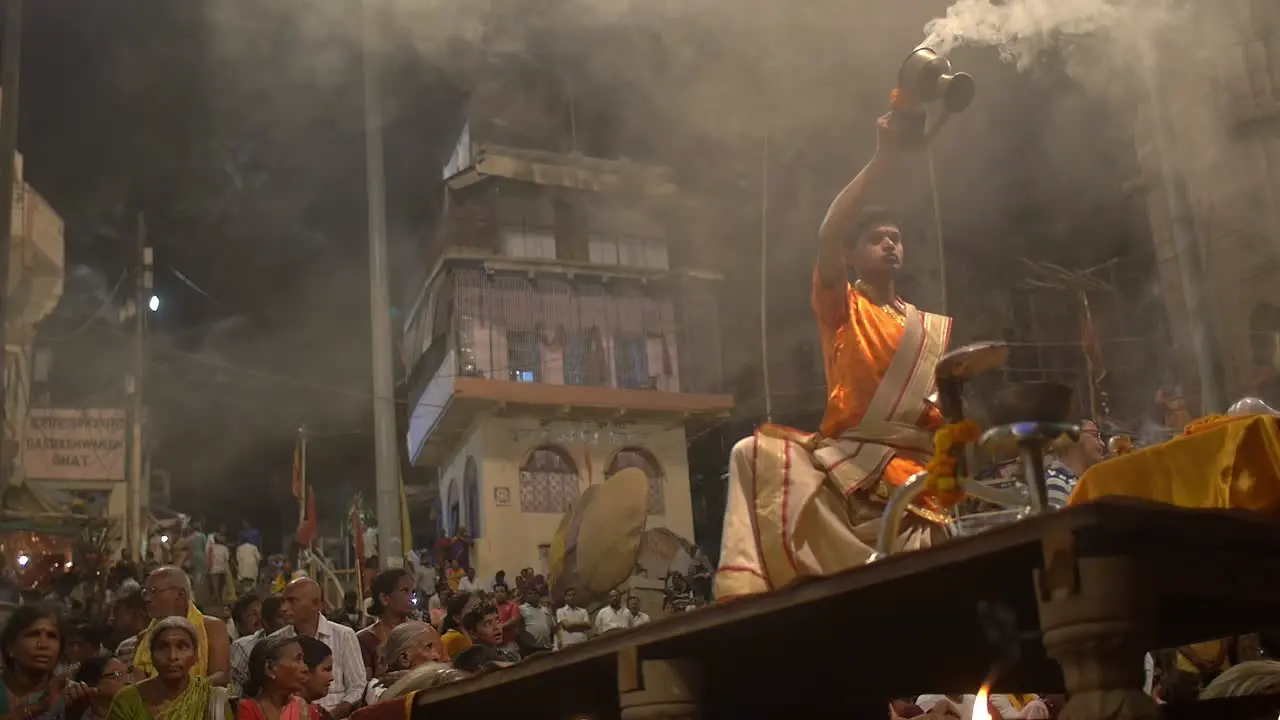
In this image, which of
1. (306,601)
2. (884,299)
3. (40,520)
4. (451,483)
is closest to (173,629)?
(306,601)

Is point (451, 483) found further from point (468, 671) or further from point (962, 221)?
point (468, 671)

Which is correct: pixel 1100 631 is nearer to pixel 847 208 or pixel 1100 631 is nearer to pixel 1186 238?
pixel 847 208

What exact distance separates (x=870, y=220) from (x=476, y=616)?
315cm

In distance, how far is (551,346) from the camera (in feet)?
69.7

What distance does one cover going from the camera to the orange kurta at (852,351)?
4105 mm

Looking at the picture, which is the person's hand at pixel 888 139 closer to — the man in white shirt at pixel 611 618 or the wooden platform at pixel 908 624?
the wooden platform at pixel 908 624

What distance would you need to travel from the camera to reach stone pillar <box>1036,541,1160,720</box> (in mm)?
2012

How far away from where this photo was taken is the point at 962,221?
16281mm

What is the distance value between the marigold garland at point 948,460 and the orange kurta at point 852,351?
2.78 ft

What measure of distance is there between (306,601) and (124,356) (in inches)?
703

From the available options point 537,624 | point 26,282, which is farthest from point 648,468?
point 26,282

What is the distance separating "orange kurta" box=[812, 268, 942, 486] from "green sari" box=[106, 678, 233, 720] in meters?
2.83

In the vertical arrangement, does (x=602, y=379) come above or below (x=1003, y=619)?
above

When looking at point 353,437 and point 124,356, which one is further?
point 353,437
